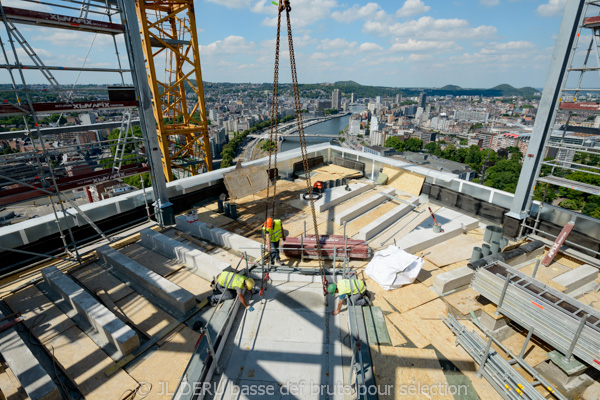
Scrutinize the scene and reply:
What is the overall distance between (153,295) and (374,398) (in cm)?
604

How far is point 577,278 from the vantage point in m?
8.29

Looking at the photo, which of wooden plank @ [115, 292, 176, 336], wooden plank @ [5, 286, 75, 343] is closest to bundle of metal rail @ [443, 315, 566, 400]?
wooden plank @ [115, 292, 176, 336]

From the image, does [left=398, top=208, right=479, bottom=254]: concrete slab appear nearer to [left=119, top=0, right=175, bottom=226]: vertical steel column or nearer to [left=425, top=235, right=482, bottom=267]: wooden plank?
[left=425, top=235, right=482, bottom=267]: wooden plank

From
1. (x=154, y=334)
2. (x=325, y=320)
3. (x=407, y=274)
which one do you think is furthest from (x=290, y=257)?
(x=154, y=334)

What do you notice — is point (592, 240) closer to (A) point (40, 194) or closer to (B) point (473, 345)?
(B) point (473, 345)

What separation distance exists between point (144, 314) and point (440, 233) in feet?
33.0

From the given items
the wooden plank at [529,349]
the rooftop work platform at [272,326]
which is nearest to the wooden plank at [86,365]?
the rooftop work platform at [272,326]

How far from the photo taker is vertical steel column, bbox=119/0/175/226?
9844 millimetres

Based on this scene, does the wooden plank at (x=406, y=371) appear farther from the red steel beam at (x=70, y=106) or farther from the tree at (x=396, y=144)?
the tree at (x=396, y=144)

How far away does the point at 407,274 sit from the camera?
8203mm

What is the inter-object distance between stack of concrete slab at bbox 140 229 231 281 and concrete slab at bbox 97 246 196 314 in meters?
1.09

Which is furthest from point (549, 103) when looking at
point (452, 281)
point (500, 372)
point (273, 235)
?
point (273, 235)

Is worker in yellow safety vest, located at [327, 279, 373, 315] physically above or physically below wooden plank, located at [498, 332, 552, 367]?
above

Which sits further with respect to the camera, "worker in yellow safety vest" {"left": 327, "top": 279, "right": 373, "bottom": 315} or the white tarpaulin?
the white tarpaulin
